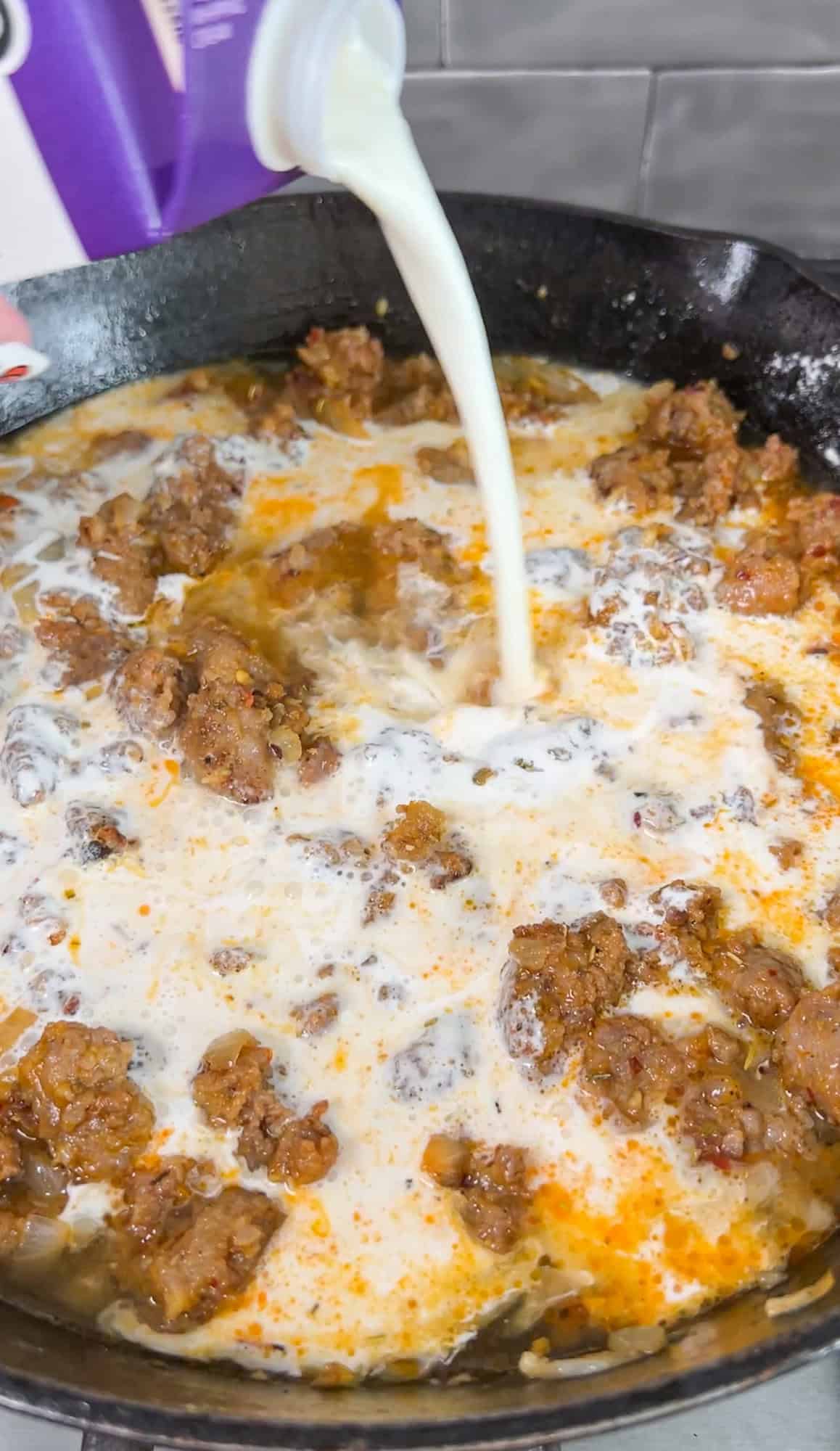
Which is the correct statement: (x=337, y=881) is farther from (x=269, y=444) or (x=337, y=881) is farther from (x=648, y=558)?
(x=269, y=444)

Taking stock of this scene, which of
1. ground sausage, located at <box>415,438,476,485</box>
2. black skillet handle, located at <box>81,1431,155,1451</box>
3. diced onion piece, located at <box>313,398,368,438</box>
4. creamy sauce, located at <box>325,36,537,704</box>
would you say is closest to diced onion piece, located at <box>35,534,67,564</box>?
diced onion piece, located at <box>313,398,368,438</box>

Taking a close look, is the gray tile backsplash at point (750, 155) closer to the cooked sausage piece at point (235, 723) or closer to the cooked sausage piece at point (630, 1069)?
the cooked sausage piece at point (235, 723)

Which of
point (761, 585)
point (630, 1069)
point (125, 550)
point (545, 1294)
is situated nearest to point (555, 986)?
point (630, 1069)

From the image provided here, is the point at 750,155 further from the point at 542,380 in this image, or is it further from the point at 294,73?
the point at 294,73

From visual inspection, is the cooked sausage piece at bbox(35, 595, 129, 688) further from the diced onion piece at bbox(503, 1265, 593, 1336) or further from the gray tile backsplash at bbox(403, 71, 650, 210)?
the gray tile backsplash at bbox(403, 71, 650, 210)

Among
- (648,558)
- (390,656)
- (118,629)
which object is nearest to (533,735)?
(390,656)
